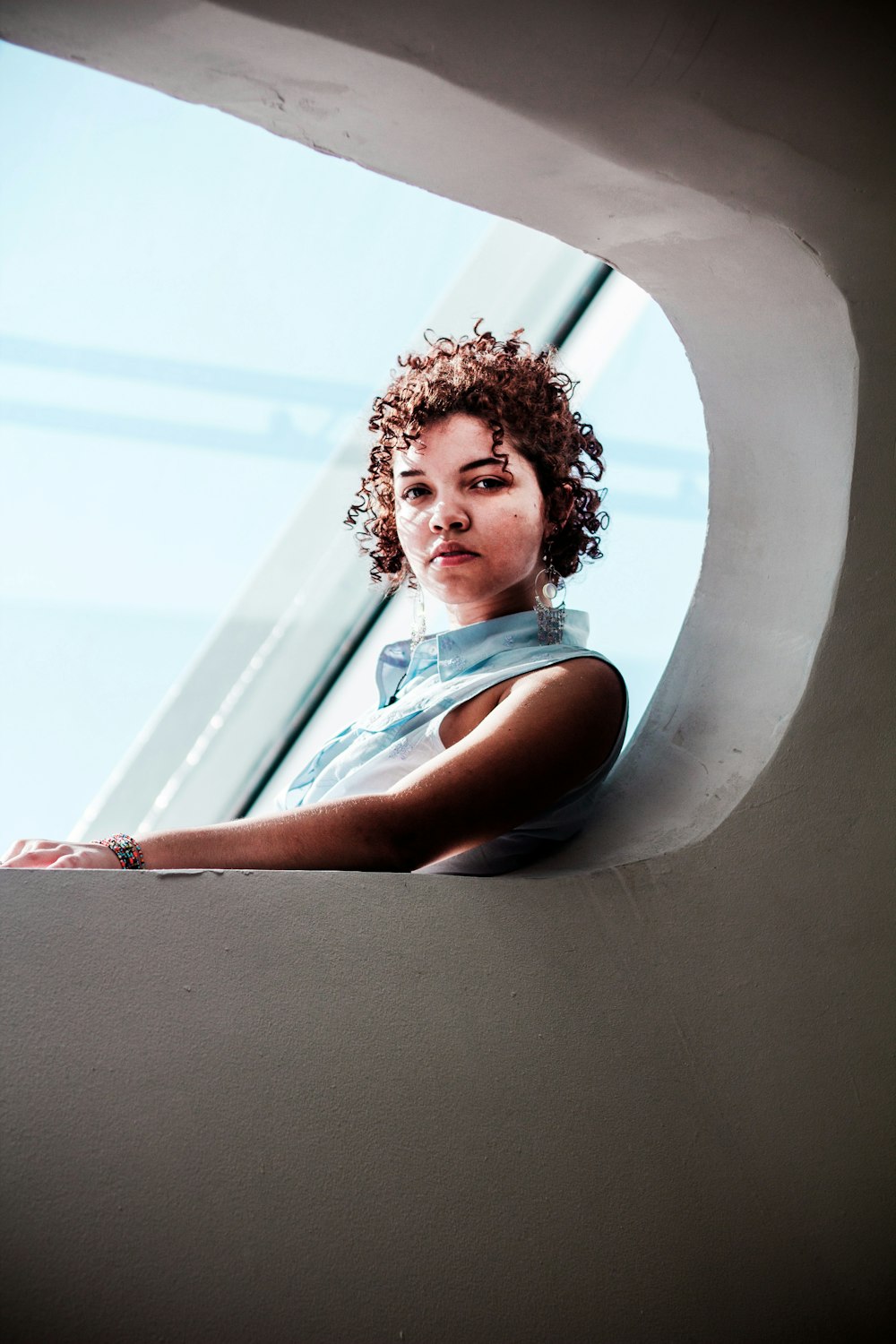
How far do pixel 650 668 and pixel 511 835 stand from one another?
1624mm

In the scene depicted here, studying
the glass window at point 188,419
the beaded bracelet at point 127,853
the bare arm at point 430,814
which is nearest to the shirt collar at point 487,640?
the bare arm at point 430,814

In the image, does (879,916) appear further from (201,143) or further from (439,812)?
(201,143)

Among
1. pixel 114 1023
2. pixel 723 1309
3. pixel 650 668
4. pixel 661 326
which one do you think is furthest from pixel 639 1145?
pixel 661 326

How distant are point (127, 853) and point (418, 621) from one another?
2.40 feet

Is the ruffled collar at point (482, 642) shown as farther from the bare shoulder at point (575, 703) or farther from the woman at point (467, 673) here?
the bare shoulder at point (575, 703)

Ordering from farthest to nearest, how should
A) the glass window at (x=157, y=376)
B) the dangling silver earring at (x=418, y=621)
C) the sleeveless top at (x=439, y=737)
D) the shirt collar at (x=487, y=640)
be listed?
1. the glass window at (x=157, y=376)
2. the dangling silver earring at (x=418, y=621)
3. the shirt collar at (x=487, y=640)
4. the sleeveless top at (x=439, y=737)

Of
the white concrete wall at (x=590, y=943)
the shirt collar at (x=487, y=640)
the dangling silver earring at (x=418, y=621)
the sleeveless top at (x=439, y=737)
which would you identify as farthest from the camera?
the dangling silver earring at (x=418, y=621)

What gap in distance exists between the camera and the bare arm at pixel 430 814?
1.11 m

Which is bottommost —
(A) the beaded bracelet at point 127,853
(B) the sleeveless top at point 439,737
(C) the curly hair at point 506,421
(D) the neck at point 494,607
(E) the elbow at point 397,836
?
(A) the beaded bracelet at point 127,853

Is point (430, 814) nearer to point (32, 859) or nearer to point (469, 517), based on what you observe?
point (32, 859)

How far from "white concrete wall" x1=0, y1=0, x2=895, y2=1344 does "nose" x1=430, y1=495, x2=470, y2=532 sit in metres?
0.30

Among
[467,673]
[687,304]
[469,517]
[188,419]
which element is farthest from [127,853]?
[188,419]

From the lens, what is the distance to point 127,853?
3.57 feet

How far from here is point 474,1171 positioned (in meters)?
0.96
